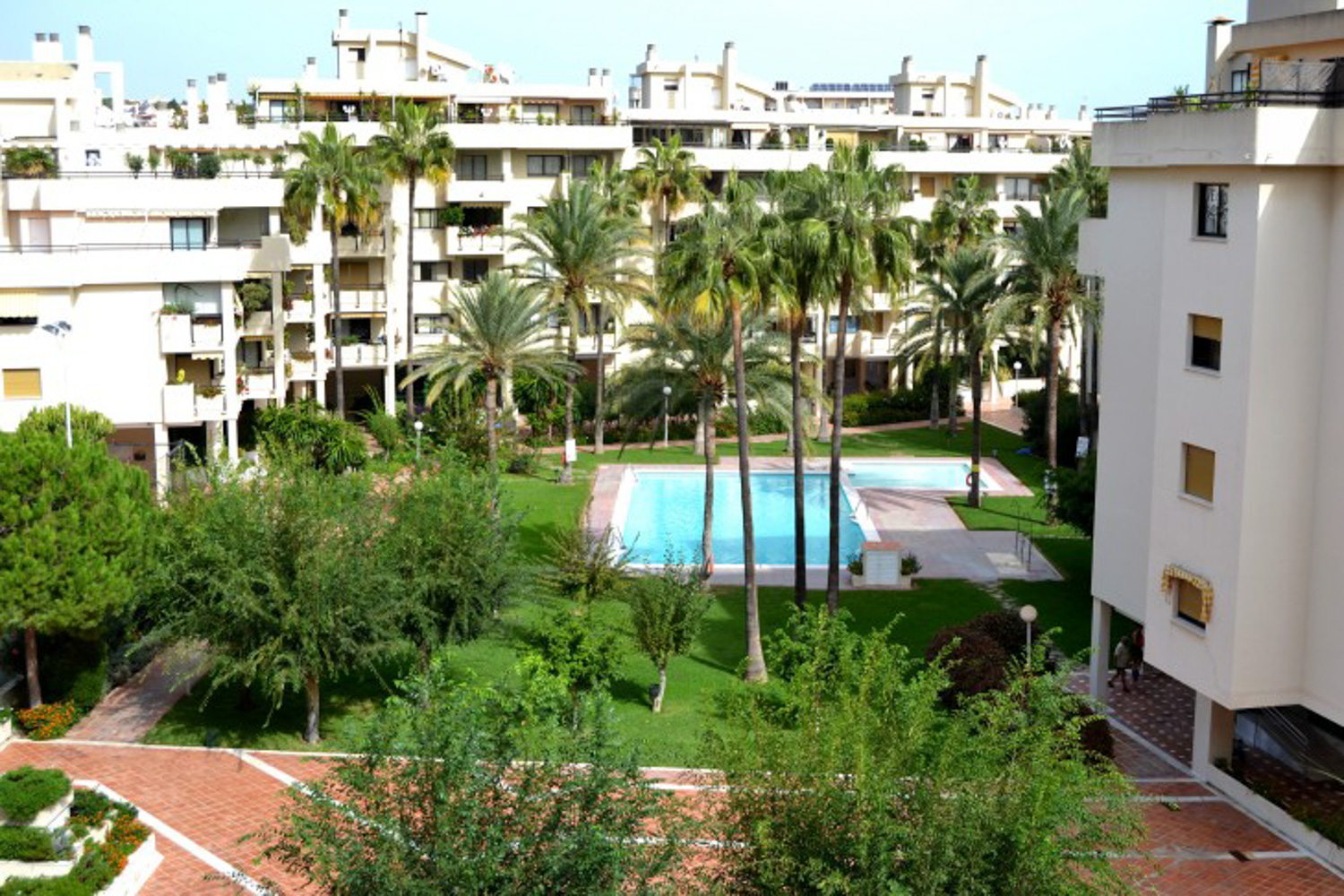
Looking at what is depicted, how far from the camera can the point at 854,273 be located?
31188 millimetres

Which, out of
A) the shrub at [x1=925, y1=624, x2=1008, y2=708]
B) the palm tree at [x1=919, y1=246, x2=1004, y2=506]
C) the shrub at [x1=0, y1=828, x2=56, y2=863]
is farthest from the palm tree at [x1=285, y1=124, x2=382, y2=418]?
the shrub at [x1=0, y1=828, x2=56, y2=863]

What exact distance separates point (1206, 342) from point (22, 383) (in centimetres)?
2670

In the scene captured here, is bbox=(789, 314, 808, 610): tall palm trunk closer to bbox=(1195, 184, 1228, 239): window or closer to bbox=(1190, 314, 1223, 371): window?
bbox=(1190, 314, 1223, 371): window

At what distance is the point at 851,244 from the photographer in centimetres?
3086

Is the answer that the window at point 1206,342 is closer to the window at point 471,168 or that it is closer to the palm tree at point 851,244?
the palm tree at point 851,244

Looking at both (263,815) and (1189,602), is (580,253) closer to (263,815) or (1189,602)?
(263,815)

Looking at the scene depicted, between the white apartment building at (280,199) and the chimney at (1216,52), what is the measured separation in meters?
23.7

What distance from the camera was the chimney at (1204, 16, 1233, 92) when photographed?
101 feet

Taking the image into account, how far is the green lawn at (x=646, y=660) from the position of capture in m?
28.2

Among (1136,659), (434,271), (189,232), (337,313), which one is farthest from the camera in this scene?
(434,271)

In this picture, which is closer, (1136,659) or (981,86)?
(1136,659)

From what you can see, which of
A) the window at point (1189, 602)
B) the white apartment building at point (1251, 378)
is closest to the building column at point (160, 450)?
the white apartment building at point (1251, 378)

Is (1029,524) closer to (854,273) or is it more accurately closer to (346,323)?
(854,273)

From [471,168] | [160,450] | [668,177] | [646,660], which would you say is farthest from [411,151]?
[646,660]
